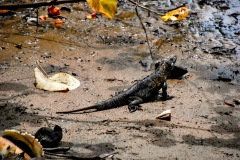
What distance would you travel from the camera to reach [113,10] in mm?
3576

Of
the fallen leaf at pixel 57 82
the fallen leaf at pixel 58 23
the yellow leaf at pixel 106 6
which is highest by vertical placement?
the yellow leaf at pixel 106 6

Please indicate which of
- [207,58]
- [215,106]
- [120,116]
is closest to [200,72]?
[207,58]

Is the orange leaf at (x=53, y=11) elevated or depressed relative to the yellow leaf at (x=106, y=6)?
depressed

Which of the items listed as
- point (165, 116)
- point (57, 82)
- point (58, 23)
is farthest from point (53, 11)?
point (165, 116)

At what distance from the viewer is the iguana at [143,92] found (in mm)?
5688

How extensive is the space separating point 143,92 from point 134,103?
0.34 meters

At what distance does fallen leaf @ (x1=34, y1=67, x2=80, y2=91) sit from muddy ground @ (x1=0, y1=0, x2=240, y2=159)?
10 cm

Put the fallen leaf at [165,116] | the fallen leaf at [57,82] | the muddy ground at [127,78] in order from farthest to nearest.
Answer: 1. the fallen leaf at [57,82]
2. the fallen leaf at [165,116]
3. the muddy ground at [127,78]

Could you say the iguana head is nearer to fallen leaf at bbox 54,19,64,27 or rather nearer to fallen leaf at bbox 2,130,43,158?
fallen leaf at bbox 54,19,64,27

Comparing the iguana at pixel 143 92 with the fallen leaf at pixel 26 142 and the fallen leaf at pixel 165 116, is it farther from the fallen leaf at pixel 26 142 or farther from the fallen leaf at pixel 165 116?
the fallen leaf at pixel 26 142

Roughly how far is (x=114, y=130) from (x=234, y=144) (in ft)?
4.72

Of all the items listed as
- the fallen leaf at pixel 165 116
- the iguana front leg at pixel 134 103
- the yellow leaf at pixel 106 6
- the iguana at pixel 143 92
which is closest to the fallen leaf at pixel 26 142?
the yellow leaf at pixel 106 6

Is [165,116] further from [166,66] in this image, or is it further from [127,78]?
[127,78]

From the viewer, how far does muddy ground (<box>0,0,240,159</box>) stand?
4625 millimetres
